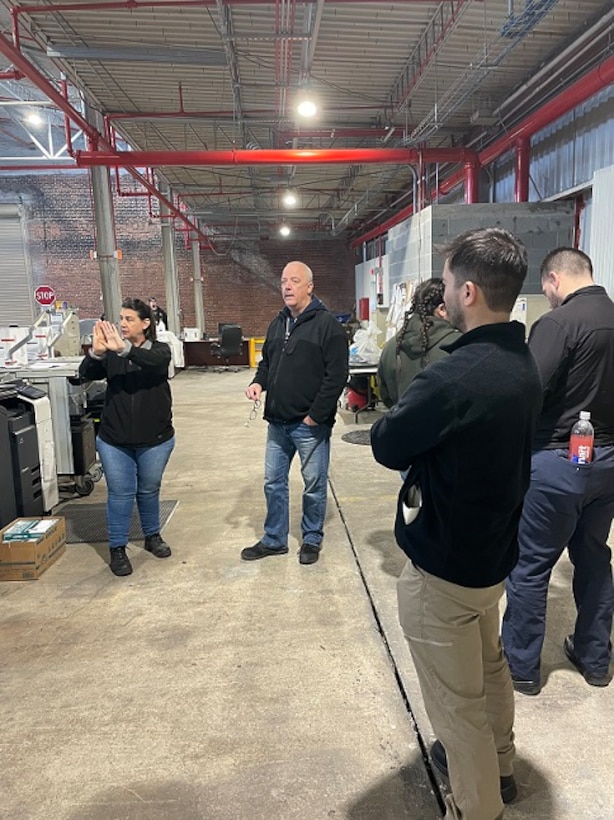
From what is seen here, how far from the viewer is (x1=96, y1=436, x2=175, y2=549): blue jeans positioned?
2924 mm

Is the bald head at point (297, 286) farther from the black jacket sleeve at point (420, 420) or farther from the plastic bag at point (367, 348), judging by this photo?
the plastic bag at point (367, 348)

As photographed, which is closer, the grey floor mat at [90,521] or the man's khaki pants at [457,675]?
the man's khaki pants at [457,675]

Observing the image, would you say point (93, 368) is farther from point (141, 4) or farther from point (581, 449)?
point (141, 4)

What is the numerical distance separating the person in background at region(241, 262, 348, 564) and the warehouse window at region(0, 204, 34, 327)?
1211 cm

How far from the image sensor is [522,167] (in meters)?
5.80

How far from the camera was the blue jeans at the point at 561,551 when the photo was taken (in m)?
1.81

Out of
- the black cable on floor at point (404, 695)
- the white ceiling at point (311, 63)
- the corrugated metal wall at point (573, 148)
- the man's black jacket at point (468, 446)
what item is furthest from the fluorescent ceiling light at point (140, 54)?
the man's black jacket at point (468, 446)

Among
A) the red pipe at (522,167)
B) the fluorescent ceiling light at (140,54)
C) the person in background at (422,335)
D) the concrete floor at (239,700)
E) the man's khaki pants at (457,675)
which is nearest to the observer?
the man's khaki pants at (457,675)

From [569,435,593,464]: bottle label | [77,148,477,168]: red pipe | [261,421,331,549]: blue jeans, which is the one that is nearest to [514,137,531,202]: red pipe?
[77,148,477,168]: red pipe

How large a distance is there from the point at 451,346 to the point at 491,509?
0.36m

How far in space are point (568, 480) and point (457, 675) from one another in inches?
32.5

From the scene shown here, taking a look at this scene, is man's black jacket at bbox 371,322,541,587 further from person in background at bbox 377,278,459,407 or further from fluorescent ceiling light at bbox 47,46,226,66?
fluorescent ceiling light at bbox 47,46,226,66

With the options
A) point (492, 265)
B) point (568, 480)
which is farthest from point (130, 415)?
point (492, 265)

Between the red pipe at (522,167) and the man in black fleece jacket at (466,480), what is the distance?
5256 millimetres
